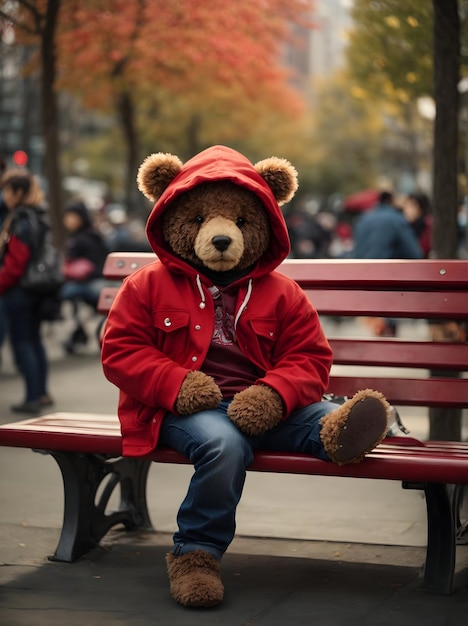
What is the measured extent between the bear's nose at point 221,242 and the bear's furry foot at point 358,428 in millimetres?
795

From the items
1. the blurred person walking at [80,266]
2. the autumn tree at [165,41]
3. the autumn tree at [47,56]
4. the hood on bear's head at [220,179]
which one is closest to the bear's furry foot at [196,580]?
the hood on bear's head at [220,179]

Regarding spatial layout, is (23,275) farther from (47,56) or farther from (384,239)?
(47,56)

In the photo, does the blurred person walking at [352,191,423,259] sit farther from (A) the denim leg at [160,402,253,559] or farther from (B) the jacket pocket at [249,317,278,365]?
(A) the denim leg at [160,402,253,559]

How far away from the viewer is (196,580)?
171 inches

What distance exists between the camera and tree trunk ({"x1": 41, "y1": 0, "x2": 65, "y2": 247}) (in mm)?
14344

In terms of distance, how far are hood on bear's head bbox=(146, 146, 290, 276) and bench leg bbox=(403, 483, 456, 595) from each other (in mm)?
1069

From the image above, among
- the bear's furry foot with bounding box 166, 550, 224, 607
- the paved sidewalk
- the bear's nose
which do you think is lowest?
the paved sidewalk

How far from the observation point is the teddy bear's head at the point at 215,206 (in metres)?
4.79

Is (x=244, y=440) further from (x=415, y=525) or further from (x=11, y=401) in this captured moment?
(x=11, y=401)

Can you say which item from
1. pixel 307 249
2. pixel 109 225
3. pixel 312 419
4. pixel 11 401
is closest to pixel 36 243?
pixel 11 401

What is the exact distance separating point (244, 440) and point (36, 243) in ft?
16.9

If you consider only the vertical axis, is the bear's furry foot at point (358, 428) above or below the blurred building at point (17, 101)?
below

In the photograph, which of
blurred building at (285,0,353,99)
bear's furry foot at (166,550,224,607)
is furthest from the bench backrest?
blurred building at (285,0,353,99)

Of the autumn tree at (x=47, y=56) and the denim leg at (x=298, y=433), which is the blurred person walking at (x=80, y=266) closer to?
the autumn tree at (x=47, y=56)
